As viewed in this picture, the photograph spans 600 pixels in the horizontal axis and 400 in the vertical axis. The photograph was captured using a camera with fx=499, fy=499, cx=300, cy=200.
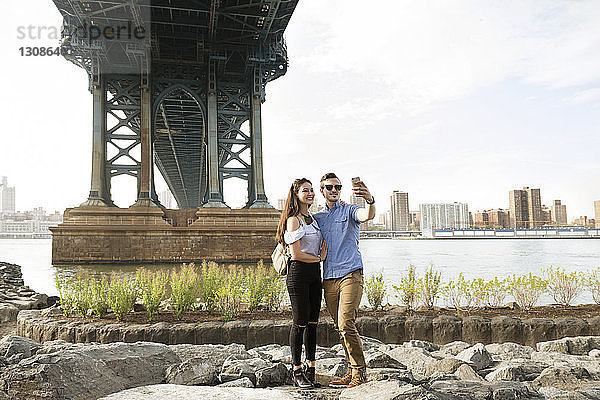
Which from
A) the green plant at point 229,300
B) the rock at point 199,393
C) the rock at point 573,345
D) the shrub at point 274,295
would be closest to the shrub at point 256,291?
the shrub at point 274,295

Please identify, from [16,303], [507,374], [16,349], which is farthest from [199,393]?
[16,303]

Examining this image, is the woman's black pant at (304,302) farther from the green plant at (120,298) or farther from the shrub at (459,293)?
the shrub at (459,293)

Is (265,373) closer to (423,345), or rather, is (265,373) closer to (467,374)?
(467,374)

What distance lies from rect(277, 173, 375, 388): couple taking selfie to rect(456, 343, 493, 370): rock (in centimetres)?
140

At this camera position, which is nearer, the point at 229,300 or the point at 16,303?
the point at 229,300

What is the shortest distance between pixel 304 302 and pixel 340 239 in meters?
0.64

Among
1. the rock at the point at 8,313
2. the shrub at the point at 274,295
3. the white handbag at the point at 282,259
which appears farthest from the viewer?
the rock at the point at 8,313

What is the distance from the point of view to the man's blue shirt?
4.34m

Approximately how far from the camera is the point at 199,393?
378cm

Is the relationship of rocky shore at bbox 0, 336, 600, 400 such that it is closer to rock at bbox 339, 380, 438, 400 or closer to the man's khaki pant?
rock at bbox 339, 380, 438, 400

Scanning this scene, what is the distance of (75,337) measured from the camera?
6.00m

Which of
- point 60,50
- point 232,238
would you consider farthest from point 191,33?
point 232,238

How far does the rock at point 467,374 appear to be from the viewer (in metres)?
4.47

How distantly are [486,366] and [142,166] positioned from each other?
2843cm
